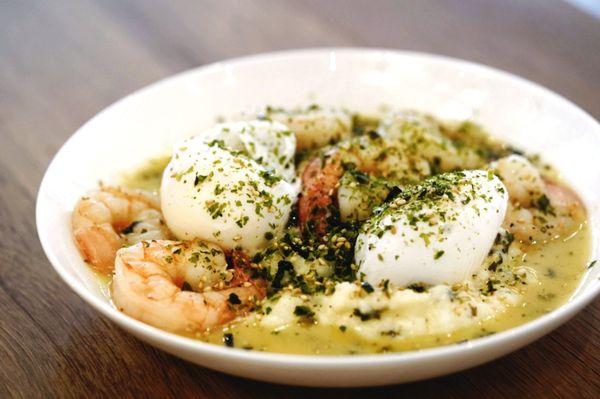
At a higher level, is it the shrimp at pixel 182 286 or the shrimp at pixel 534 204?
the shrimp at pixel 534 204

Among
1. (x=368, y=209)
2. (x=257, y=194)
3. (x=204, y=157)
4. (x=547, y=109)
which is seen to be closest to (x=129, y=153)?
(x=204, y=157)

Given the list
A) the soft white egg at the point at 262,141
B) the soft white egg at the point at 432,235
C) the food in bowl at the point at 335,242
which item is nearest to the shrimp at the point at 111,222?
the food in bowl at the point at 335,242

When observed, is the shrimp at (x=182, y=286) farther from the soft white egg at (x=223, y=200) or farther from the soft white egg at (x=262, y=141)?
the soft white egg at (x=262, y=141)

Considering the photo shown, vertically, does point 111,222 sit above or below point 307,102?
below

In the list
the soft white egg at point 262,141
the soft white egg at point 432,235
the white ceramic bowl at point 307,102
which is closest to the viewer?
the soft white egg at point 432,235

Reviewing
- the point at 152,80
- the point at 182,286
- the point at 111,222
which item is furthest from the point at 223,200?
the point at 152,80

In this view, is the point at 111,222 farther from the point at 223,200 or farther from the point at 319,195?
the point at 319,195

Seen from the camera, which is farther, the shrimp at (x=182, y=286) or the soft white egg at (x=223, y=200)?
the soft white egg at (x=223, y=200)

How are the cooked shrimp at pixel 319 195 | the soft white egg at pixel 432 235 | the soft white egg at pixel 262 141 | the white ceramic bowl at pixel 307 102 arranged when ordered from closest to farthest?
the soft white egg at pixel 432 235
the white ceramic bowl at pixel 307 102
the cooked shrimp at pixel 319 195
the soft white egg at pixel 262 141
